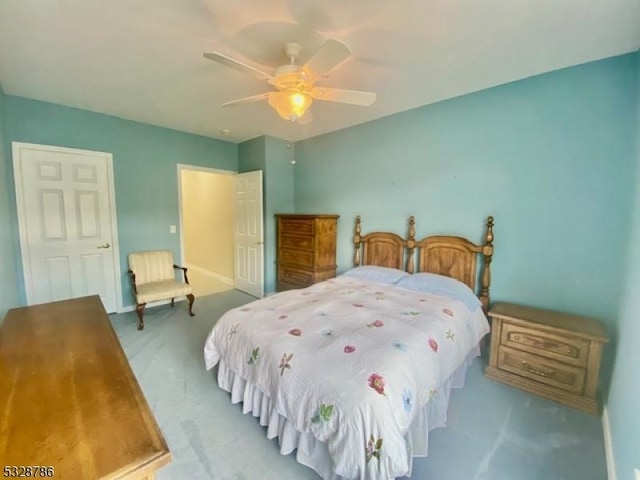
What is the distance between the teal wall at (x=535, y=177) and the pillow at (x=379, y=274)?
0.54 meters

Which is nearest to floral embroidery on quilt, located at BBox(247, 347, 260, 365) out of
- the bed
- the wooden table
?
the bed

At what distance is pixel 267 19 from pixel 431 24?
3.38 feet

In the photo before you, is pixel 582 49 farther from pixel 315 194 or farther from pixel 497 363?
pixel 315 194

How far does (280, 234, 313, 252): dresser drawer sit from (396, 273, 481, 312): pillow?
138cm

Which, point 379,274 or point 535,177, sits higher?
point 535,177

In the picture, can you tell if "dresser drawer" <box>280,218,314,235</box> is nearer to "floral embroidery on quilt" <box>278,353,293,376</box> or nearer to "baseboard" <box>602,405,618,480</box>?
"floral embroidery on quilt" <box>278,353,293,376</box>

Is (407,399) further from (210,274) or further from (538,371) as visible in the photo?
(210,274)

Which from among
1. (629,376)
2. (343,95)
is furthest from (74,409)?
(629,376)

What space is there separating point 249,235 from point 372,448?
12.5ft

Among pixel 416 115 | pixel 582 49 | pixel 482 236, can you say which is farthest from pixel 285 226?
pixel 582 49

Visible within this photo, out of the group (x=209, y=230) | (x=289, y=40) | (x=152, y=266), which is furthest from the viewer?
(x=209, y=230)

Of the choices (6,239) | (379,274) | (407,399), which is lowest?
(407,399)

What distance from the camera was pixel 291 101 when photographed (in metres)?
1.95

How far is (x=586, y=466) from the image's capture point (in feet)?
5.04
